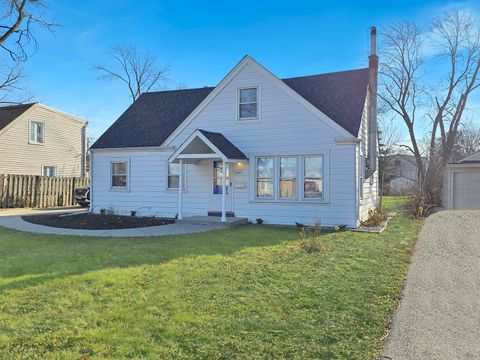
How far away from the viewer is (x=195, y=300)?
5.21m

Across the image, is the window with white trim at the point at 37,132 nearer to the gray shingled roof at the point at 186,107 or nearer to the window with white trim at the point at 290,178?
the gray shingled roof at the point at 186,107

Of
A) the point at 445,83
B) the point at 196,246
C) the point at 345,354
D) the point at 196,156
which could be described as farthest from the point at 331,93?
the point at 445,83

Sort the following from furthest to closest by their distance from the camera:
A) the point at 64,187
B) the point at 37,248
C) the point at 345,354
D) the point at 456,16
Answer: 1. the point at 456,16
2. the point at 64,187
3. the point at 37,248
4. the point at 345,354

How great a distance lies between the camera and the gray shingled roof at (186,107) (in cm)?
1409

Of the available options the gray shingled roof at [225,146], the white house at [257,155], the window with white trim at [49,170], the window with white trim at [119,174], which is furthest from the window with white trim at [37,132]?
the gray shingled roof at [225,146]

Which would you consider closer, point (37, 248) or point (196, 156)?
point (37, 248)

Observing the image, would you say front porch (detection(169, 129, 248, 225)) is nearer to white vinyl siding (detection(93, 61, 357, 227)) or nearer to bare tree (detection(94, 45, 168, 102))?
white vinyl siding (detection(93, 61, 357, 227))

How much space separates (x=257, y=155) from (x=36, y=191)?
14.7 metres

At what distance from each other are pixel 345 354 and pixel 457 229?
11583 millimetres

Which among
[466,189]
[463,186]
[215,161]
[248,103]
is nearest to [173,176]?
[215,161]

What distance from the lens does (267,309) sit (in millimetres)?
4871

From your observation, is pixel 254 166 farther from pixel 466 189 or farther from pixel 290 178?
pixel 466 189

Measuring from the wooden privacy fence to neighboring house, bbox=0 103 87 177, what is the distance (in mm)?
3358

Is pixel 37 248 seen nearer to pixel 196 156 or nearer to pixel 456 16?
pixel 196 156
